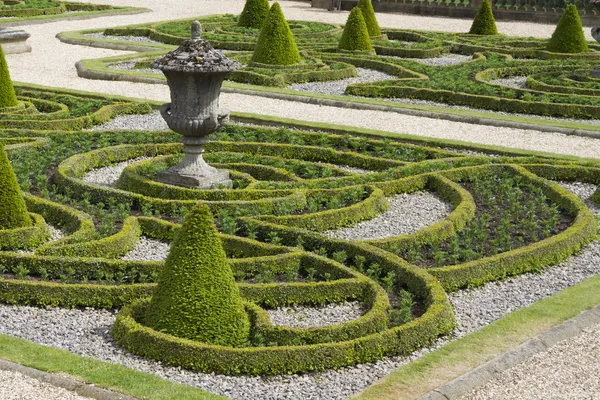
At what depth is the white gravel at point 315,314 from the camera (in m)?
10.1

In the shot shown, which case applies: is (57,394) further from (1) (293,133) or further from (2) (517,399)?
(1) (293,133)

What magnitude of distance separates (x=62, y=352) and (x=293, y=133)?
871 centimetres

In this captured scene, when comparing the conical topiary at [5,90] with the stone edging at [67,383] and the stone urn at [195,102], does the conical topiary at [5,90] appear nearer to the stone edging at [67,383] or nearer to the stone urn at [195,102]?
the stone urn at [195,102]

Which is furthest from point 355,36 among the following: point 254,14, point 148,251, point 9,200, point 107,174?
point 9,200

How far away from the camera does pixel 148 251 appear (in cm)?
1197

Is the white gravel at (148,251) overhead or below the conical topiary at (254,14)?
overhead

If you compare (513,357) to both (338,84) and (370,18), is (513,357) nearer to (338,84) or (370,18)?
(338,84)

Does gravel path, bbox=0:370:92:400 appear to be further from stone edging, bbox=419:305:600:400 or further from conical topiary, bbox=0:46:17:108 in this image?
conical topiary, bbox=0:46:17:108

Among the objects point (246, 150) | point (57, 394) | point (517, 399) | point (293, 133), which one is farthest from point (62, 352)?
point (293, 133)

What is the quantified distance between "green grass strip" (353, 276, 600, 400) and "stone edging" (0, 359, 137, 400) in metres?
1.89

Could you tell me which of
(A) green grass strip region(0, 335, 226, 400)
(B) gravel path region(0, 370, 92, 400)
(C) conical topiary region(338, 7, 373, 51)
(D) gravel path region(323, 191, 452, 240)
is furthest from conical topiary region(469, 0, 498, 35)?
(B) gravel path region(0, 370, 92, 400)

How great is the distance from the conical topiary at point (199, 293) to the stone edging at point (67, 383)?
1039 mm

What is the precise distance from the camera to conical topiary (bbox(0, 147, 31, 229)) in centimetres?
1174

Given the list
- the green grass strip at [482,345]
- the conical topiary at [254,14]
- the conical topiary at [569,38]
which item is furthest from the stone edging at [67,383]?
the conical topiary at [254,14]
